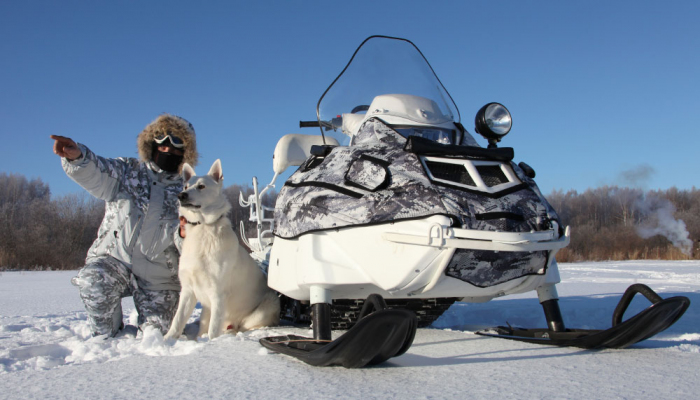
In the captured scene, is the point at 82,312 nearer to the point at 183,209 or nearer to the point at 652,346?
the point at 183,209

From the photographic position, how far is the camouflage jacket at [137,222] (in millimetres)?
3744

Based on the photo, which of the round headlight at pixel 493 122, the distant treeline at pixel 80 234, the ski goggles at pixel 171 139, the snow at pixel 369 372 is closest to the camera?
the snow at pixel 369 372

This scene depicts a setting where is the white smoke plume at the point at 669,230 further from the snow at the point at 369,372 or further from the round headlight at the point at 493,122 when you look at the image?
the snow at the point at 369,372

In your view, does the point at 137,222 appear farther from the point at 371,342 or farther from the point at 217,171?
the point at 371,342

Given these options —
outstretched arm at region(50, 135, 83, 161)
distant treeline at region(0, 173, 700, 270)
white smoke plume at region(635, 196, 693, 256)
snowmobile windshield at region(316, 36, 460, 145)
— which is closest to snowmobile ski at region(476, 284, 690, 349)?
snowmobile windshield at region(316, 36, 460, 145)

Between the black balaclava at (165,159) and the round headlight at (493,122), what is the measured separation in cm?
256

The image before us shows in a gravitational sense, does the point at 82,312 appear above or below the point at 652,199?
below

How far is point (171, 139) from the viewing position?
4008mm

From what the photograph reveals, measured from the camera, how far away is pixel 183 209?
344 centimetres

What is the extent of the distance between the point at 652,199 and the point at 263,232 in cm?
4498

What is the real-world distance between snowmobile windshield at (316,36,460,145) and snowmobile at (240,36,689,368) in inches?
14.5

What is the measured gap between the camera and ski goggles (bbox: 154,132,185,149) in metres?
4.00

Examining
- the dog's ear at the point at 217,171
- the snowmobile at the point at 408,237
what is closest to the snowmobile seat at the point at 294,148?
the dog's ear at the point at 217,171

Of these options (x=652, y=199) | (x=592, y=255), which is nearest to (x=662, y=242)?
(x=592, y=255)
